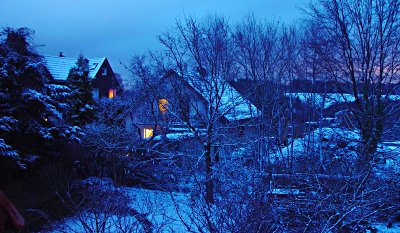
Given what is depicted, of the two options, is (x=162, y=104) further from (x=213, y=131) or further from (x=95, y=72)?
(x=95, y=72)

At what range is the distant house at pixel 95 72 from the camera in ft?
95.2

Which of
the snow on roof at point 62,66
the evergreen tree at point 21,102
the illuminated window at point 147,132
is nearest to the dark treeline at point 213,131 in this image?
the evergreen tree at point 21,102

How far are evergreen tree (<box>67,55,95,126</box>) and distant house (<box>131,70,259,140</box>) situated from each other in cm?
237

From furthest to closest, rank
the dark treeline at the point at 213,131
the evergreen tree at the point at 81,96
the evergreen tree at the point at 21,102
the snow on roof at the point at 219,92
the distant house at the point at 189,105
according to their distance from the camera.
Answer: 1. the evergreen tree at the point at 81,96
2. the distant house at the point at 189,105
3. the snow on roof at the point at 219,92
4. the evergreen tree at the point at 21,102
5. the dark treeline at the point at 213,131

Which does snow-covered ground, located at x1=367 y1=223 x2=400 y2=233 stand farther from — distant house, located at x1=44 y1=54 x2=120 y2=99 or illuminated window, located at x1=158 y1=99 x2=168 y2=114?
distant house, located at x1=44 y1=54 x2=120 y2=99

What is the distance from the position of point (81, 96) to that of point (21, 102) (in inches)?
219

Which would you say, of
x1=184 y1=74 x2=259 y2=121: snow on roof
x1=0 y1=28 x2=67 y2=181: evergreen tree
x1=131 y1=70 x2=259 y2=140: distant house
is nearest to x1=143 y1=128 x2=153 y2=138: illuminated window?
x1=131 y1=70 x2=259 y2=140: distant house

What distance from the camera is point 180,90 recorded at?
14.6 m

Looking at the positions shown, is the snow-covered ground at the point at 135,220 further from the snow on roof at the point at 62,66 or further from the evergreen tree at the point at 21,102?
the snow on roof at the point at 62,66

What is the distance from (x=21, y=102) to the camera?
11688mm

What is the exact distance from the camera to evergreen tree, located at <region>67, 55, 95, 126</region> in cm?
1671

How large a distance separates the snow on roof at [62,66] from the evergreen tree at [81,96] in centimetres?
1083

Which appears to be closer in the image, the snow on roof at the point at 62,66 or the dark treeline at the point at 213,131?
the dark treeline at the point at 213,131

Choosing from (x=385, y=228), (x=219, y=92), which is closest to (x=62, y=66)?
(x=219, y=92)
